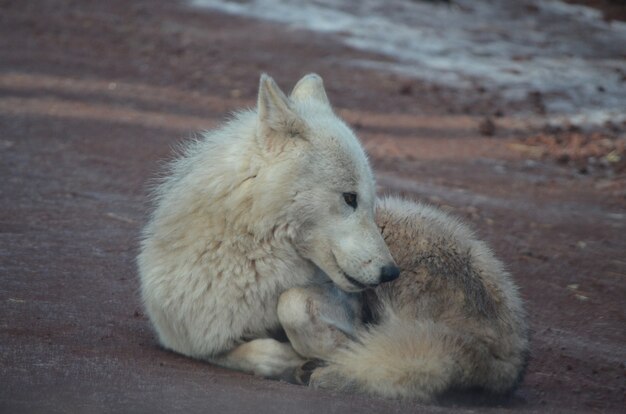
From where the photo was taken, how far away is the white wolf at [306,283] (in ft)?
14.6

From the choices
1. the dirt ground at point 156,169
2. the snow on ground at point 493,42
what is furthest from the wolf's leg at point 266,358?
the snow on ground at point 493,42

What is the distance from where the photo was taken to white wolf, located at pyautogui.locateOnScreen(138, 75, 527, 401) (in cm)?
445

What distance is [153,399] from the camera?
12.6ft

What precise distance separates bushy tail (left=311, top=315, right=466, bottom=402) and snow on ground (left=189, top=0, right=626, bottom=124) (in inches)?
372

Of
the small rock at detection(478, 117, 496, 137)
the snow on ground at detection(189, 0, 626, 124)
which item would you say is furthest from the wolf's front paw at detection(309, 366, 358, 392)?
the snow on ground at detection(189, 0, 626, 124)

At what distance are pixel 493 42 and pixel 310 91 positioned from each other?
42.2 ft

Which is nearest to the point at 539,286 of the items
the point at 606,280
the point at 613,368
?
the point at 606,280

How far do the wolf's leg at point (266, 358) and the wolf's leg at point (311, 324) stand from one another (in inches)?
2.3

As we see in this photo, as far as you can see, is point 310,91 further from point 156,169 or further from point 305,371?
point 156,169

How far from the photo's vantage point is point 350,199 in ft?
15.1

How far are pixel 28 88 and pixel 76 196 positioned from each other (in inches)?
175

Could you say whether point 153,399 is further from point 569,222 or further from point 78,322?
point 569,222

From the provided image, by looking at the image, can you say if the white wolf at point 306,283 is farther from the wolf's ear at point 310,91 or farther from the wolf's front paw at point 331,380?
the wolf's ear at point 310,91

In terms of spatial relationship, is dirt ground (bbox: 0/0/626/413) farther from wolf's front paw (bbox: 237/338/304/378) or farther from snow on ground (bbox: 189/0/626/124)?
snow on ground (bbox: 189/0/626/124)
